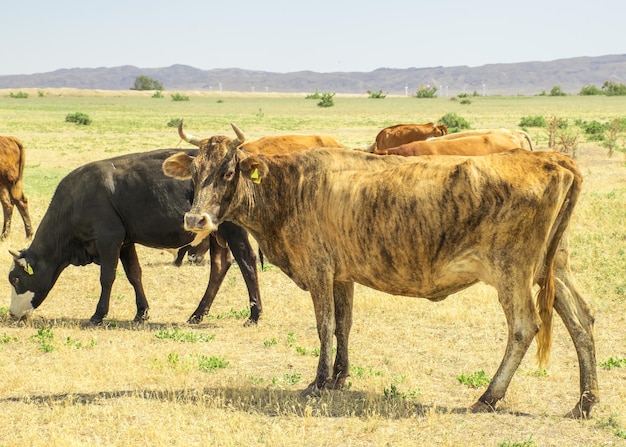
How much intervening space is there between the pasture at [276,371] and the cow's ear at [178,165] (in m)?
1.78

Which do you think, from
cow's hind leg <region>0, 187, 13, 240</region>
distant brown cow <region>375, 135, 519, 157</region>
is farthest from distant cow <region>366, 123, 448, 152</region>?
cow's hind leg <region>0, 187, 13, 240</region>

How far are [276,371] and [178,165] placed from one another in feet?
6.92

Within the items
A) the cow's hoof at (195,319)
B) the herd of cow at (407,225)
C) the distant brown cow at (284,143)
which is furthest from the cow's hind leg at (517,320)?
the distant brown cow at (284,143)

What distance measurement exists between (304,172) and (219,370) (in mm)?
2101

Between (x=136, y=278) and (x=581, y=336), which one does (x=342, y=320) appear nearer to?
(x=581, y=336)

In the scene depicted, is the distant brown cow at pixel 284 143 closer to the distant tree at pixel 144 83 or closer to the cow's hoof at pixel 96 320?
the cow's hoof at pixel 96 320

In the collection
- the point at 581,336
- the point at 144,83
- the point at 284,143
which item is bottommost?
the point at 581,336

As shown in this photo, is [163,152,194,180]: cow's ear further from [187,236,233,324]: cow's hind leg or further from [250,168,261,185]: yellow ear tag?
[187,236,233,324]: cow's hind leg

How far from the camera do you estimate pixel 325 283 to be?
23.0ft

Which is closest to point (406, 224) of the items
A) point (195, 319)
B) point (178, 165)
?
point (178, 165)

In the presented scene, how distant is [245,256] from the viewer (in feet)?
32.9

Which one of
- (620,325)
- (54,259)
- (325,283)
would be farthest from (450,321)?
(54,259)

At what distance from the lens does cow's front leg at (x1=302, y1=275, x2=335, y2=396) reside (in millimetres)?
7027

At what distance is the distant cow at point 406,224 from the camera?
6.33 meters
